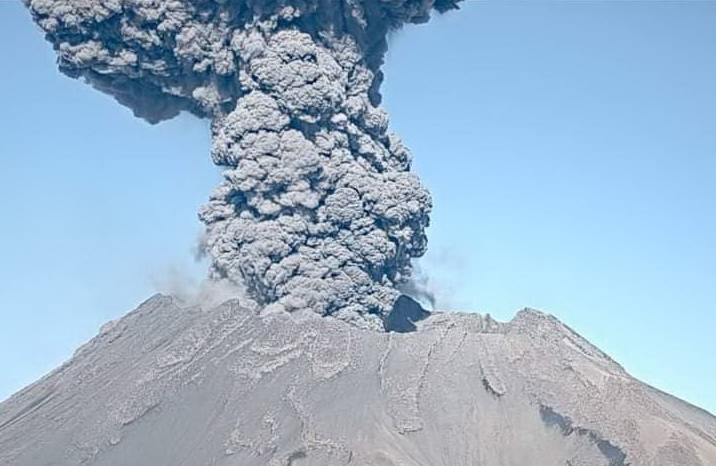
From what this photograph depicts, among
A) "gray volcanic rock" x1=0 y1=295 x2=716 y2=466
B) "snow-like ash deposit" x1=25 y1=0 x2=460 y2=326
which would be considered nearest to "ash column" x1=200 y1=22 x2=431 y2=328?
"snow-like ash deposit" x1=25 y1=0 x2=460 y2=326

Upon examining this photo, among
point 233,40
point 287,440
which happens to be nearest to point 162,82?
point 233,40

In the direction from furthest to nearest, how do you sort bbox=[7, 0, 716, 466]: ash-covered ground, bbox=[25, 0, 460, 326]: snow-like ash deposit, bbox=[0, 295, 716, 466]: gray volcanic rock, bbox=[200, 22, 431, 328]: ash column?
bbox=[25, 0, 460, 326]: snow-like ash deposit
bbox=[200, 22, 431, 328]: ash column
bbox=[7, 0, 716, 466]: ash-covered ground
bbox=[0, 295, 716, 466]: gray volcanic rock

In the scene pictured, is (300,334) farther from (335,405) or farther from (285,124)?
(285,124)

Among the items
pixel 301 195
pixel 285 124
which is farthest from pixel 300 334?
pixel 285 124

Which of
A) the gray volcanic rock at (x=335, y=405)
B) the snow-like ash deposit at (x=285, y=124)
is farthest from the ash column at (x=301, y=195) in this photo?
the gray volcanic rock at (x=335, y=405)

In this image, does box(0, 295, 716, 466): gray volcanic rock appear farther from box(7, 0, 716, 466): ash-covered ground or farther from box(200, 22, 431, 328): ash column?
box(200, 22, 431, 328): ash column

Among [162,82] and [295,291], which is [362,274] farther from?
[162,82]

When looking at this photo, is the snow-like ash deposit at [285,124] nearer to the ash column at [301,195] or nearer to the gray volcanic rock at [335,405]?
the ash column at [301,195]
